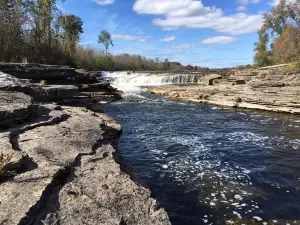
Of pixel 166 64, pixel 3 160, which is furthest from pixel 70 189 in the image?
pixel 166 64

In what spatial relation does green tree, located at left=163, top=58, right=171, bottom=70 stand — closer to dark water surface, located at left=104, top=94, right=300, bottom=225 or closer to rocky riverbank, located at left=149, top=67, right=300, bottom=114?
rocky riverbank, located at left=149, top=67, right=300, bottom=114

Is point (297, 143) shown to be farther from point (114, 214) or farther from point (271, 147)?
point (114, 214)

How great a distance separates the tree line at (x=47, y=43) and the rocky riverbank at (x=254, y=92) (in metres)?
12.4

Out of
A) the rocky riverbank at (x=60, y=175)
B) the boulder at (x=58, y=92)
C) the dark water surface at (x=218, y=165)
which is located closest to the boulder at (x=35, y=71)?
the boulder at (x=58, y=92)

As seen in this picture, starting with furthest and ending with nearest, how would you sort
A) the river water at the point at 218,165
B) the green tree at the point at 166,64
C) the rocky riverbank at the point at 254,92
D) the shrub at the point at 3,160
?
the green tree at the point at 166,64 → the rocky riverbank at the point at 254,92 → the river water at the point at 218,165 → the shrub at the point at 3,160

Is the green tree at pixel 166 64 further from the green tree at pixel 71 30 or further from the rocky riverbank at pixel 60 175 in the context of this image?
the rocky riverbank at pixel 60 175

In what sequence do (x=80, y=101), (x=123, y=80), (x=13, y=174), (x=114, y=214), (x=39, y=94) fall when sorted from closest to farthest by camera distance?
1. (x=114, y=214)
2. (x=13, y=174)
3. (x=39, y=94)
4. (x=80, y=101)
5. (x=123, y=80)

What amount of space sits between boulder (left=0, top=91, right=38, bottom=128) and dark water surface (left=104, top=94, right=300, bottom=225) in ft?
9.30

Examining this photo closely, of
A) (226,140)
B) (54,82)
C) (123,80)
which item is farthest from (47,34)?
(226,140)

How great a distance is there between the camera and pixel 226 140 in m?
9.98

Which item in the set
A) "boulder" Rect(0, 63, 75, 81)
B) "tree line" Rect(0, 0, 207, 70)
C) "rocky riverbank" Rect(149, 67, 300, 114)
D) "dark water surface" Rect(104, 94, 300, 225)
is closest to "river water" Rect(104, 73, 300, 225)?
"dark water surface" Rect(104, 94, 300, 225)

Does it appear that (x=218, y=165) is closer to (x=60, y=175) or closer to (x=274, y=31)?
(x=60, y=175)

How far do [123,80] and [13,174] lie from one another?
1155 inches

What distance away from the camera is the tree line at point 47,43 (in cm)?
2128
